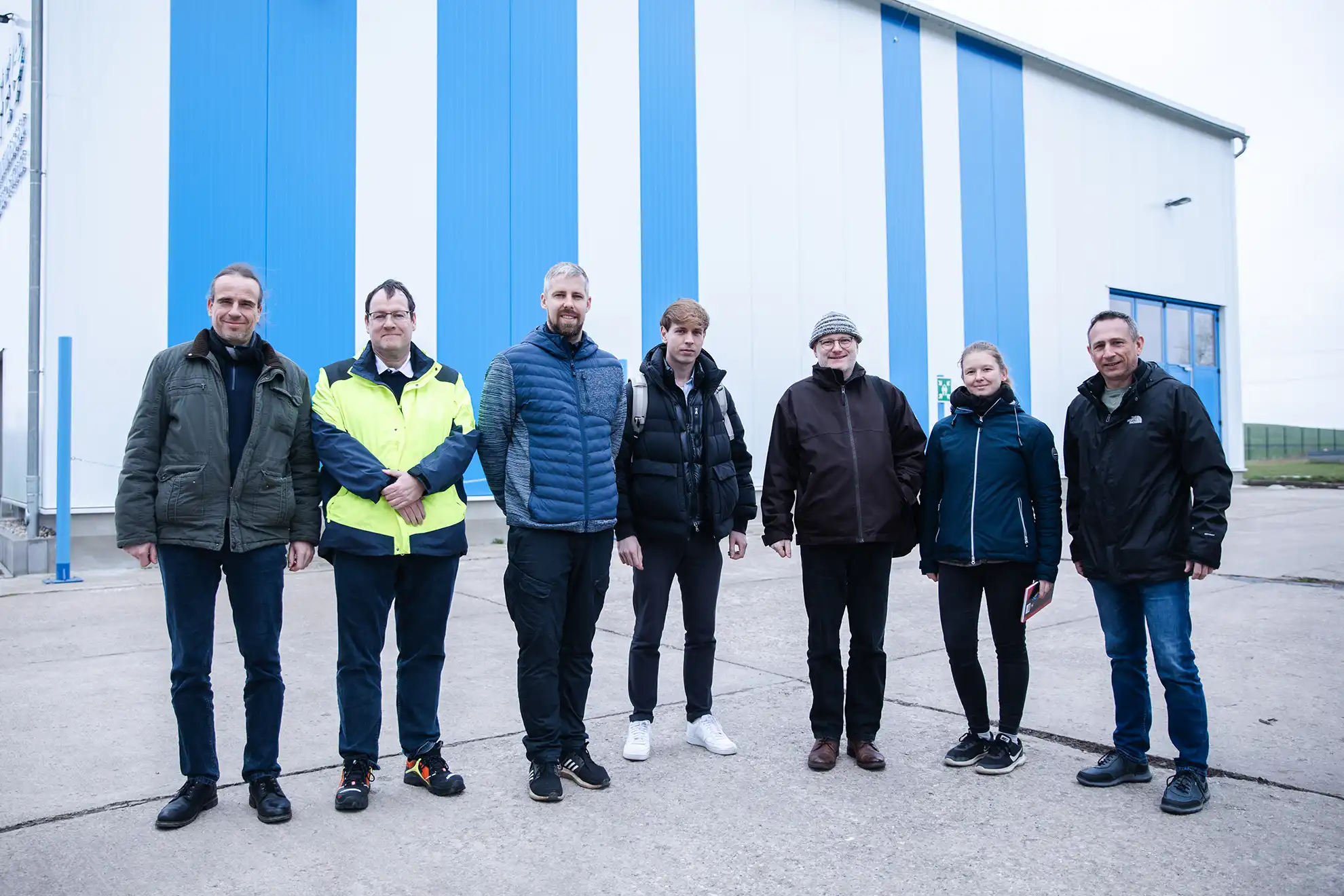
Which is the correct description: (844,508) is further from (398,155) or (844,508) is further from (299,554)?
(398,155)

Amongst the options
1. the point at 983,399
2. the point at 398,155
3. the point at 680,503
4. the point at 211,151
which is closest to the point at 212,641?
the point at 680,503

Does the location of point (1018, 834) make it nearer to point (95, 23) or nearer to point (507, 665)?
point (507, 665)

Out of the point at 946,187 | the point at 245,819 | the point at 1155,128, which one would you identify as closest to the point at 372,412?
the point at 245,819

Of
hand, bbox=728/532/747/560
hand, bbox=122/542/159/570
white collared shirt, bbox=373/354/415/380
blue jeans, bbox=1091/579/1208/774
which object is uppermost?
white collared shirt, bbox=373/354/415/380

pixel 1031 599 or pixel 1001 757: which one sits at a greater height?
pixel 1031 599

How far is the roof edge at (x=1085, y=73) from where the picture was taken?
1517 centimetres

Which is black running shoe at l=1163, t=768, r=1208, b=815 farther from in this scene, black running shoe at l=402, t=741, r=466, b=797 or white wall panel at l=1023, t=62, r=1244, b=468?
white wall panel at l=1023, t=62, r=1244, b=468

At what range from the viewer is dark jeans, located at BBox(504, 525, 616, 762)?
3.48m

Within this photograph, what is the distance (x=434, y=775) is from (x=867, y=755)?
1620 millimetres

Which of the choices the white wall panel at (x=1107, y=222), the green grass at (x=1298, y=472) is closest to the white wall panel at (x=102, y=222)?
the white wall panel at (x=1107, y=222)

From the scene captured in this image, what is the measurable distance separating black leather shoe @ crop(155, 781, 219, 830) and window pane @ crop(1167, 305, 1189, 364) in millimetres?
19705

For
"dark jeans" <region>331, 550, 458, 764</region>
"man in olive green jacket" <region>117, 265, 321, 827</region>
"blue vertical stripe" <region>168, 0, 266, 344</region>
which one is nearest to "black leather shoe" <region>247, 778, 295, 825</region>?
"man in olive green jacket" <region>117, 265, 321, 827</region>

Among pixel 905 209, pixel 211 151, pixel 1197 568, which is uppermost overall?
pixel 905 209

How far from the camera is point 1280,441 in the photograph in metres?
38.9
